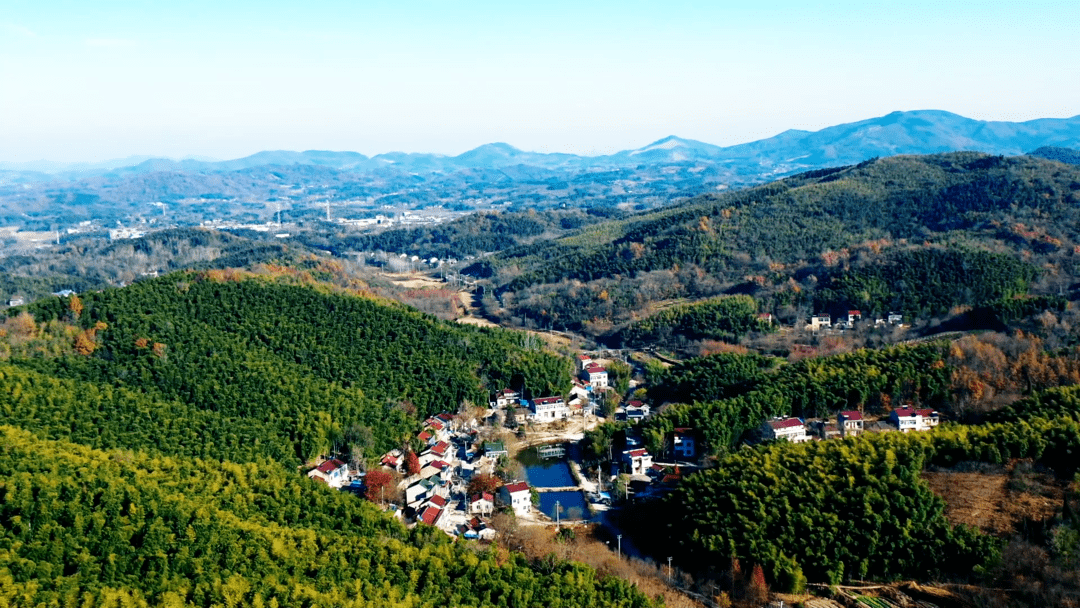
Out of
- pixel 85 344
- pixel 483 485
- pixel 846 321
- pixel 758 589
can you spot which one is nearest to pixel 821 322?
pixel 846 321

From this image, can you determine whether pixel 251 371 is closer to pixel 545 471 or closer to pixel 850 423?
pixel 545 471

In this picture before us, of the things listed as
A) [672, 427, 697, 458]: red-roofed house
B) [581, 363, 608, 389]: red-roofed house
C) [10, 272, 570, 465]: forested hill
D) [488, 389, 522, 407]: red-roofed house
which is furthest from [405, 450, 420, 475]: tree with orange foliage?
[581, 363, 608, 389]: red-roofed house

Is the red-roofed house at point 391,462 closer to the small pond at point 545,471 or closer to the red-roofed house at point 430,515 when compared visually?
the red-roofed house at point 430,515

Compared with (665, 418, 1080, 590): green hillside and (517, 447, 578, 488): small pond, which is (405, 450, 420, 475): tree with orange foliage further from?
(665, 418, 1080, 590): green hillside

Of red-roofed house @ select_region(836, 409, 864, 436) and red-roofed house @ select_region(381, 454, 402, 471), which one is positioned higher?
red-roofed house @ select_region(836, 409, 864, 436)

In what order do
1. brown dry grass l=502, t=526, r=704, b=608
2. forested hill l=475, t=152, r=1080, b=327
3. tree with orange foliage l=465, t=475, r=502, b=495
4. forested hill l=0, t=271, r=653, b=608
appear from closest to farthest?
1. forested hill l=0, t=271, r=653, b=608
2. brown dry grass l=502, t=526, r=704, b=608
3. tree with orange foliage l=465, t=475, r=502, b=495
4. forested hill l=475, t=152, r=1080, b=327

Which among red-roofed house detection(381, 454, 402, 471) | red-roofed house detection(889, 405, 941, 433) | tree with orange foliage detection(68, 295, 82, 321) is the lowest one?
red-roofed house detection(381, 454, 402, 471)

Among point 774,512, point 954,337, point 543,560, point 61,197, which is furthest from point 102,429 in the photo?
point 61,197

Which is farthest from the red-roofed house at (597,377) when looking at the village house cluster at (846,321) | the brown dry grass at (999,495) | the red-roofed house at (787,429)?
the brown dry grass at (999,495)
